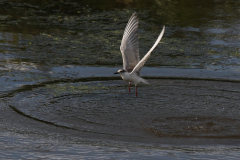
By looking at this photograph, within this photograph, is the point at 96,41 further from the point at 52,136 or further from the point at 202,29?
the point at 52,136

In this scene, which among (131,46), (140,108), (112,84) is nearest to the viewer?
(140,108)

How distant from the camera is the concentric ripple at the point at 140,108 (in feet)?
22.3

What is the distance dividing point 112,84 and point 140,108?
1890 millimetres

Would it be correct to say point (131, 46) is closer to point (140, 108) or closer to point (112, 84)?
point (112, 84)

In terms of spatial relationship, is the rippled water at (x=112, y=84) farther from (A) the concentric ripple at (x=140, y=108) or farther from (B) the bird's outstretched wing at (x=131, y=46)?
(B) the bird's outstretched wing at (x=131, y=46)

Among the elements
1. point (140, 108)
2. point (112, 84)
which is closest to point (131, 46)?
point (112, 84)

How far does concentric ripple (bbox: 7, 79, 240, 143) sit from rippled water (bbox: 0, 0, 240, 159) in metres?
0.02

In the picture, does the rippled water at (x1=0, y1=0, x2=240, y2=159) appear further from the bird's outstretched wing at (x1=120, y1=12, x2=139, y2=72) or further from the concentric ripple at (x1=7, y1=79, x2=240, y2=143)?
the bird's outstretched wing at (x1=120, y1=12, x2=139, y2=72)

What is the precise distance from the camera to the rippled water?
6309 mm

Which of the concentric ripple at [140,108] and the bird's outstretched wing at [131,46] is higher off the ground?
the bird's outstretched wing at [131,46]

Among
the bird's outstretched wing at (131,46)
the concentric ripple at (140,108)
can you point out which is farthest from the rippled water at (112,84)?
the bird's outstretched wing at (131,46)

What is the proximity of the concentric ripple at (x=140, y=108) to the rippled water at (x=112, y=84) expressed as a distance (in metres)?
0.02

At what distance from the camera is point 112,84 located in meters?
9.77

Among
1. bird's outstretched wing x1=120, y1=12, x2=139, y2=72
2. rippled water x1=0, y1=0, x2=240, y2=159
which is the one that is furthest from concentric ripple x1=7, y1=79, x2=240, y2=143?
bird's outstretched wing x1=120, y1=12, x2=139, y2=72
